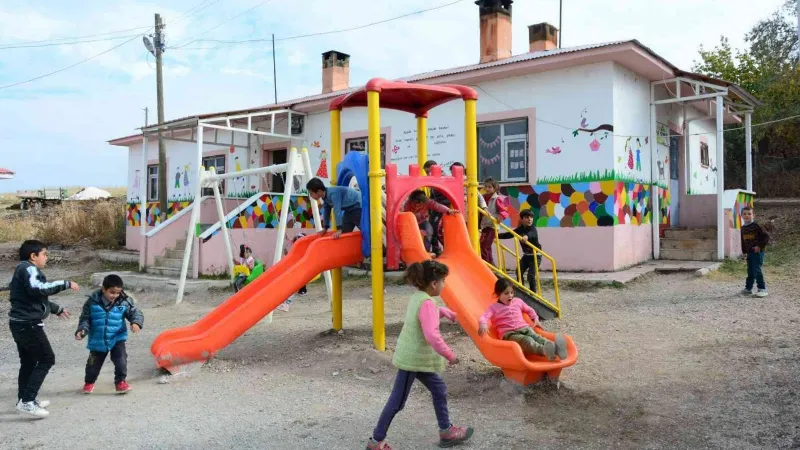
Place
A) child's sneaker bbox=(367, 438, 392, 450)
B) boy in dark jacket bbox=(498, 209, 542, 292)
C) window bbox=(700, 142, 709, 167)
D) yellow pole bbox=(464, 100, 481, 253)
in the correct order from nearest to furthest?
child's sneaker bbox=(367, 438, 392, 450), yellow pole bbox=(464, 100, 481, 253), boy in dark jacket bbox=(498, 209, 542, 292), window bbox=(700, 142, 709, 167)

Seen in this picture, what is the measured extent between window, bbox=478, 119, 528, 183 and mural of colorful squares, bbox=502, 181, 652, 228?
36cm

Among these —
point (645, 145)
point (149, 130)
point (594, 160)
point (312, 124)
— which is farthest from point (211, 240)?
point (645, 145)

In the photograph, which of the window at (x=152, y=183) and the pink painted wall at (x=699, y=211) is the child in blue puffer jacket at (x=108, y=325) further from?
the window at (x=152, y=183)

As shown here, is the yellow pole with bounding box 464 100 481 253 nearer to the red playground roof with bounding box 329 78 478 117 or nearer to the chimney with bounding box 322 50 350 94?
the red playground roof with bounding box 329 78 478 117

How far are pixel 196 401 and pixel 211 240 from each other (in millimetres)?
8774

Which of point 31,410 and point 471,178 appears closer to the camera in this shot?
point 31,410

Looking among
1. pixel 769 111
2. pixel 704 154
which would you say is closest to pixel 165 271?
pixel 704 154

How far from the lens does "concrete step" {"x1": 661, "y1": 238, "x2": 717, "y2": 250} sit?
12375 mm

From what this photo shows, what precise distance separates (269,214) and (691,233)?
9.25m

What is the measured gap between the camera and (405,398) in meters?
4.08

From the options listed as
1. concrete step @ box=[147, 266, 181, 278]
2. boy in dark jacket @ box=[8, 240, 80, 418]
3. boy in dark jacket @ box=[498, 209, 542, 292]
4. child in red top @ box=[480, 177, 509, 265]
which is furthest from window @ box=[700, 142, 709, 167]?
boy in dark jacket @ box=[8, 240, 80, 418]

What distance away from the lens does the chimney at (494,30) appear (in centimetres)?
1435

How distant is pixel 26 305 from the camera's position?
5086mm

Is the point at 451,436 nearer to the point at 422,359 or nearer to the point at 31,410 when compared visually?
the point at 422,359
